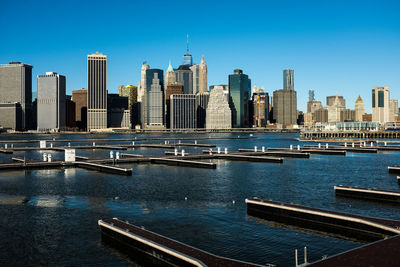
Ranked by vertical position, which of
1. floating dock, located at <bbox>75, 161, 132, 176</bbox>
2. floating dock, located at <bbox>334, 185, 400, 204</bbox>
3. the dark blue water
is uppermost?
floating dock, located at <bbox>75, 161, 132, 176</bbox>

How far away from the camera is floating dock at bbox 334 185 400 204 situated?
120ft

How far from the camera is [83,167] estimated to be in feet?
213

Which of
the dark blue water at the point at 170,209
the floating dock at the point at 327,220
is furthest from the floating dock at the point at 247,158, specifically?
the floating dock at the point at 327,220

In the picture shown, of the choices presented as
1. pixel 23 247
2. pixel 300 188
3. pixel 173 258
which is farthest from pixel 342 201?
pixel 23 247

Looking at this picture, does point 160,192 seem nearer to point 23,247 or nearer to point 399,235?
point 23,247

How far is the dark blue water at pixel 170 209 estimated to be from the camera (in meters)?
23.6

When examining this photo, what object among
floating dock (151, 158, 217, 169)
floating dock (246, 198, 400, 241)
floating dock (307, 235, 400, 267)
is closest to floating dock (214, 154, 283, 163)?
floating dock (151, 158, 217, 169)

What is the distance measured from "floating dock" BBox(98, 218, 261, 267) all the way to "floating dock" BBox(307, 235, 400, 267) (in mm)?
3753

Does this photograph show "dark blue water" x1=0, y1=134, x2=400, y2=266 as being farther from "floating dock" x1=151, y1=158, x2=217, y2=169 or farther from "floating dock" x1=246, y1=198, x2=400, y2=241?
"floating dock" x1=151, y1=158, x2=217, y2=169

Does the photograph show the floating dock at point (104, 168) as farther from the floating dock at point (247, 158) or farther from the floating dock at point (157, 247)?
the floating dock at point (157, 247)

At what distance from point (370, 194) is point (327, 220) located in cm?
1211

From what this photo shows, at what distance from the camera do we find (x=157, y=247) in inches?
864

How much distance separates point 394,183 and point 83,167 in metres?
45.3

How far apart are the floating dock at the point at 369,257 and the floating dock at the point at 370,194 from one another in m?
17.1
